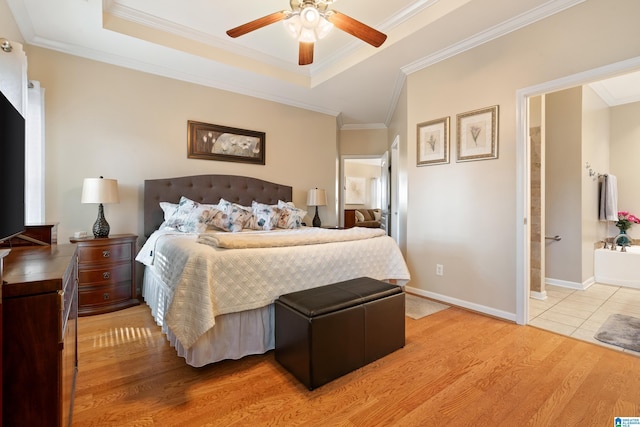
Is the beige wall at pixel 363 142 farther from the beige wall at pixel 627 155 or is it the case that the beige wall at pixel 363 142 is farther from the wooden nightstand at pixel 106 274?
the wooden nightstand at pixel 106 274

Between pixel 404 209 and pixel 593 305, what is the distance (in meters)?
2.16

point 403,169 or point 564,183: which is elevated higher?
point 403,169

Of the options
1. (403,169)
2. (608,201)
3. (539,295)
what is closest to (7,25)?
(403,169)

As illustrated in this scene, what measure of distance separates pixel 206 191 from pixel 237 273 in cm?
215

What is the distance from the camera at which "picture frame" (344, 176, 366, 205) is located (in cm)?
920

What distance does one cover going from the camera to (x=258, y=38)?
10.6ft

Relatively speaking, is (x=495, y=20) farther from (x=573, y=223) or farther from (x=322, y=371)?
(x=322, y=371)

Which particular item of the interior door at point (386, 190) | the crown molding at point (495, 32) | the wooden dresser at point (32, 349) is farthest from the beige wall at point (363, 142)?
the wooden dresser at point (32, 349)

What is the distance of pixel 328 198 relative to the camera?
16.3 ft

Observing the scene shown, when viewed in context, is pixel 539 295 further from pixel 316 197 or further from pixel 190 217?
pixel 190 217

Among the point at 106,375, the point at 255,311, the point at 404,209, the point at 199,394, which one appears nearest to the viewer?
the point at 199,394

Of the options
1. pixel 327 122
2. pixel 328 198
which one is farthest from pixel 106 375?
pixel 327 122

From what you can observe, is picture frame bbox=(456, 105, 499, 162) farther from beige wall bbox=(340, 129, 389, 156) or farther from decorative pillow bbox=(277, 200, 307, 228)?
beige wall bbox=(340, 129, 389, 156)

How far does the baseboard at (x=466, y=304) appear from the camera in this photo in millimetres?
2728
